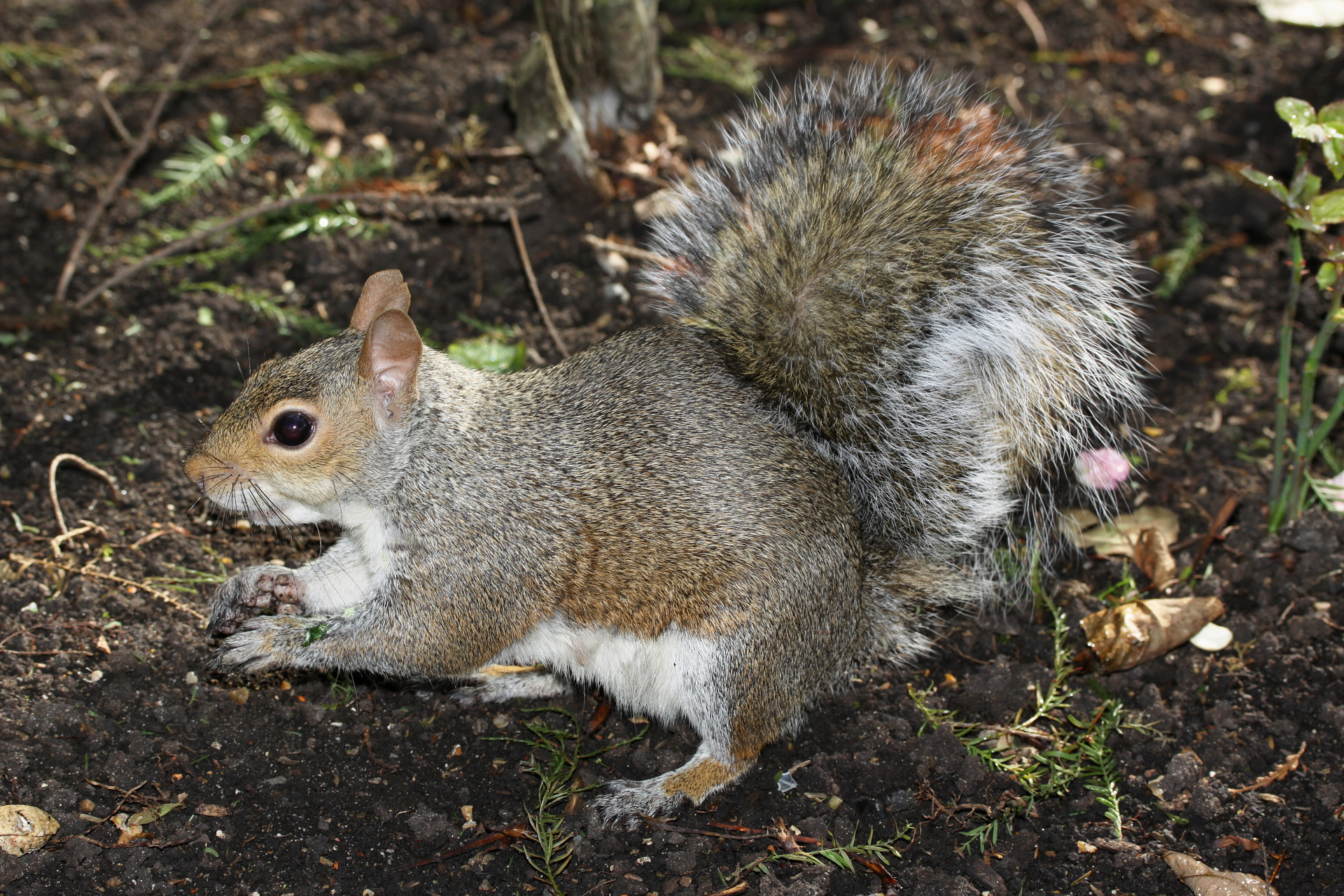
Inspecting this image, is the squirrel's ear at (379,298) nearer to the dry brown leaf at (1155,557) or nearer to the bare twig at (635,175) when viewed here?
the bare twig at (635,175)

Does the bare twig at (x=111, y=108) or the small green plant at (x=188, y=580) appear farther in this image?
the bare twig at (x=111, y=108)

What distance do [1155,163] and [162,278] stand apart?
420 cm

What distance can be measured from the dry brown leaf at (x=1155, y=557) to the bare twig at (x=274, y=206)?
2.47m

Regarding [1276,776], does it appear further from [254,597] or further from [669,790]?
[254,597]

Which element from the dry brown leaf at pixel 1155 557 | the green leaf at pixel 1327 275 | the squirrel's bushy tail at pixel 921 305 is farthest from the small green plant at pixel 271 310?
the green leaf at pixel 1327 275

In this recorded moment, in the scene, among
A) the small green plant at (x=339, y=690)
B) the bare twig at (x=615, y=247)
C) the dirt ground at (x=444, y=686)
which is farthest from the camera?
the bare twig at (x=615, y=247)

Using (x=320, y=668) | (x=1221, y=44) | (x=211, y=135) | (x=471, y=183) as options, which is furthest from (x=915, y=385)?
(x=1221, y=44)

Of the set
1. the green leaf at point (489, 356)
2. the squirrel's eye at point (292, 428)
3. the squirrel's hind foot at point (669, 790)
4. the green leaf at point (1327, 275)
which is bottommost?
the squirrel's hind foot at point (669, 790)

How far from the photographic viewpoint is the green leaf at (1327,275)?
2.68 meters

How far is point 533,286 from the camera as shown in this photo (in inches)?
149

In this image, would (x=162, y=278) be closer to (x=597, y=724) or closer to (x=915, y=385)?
(x=597, y=724)

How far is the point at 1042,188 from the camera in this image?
9.40ft

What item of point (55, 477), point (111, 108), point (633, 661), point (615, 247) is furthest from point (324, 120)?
point (633, 661)

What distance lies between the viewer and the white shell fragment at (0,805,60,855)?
236cm
